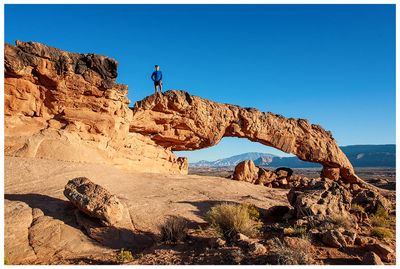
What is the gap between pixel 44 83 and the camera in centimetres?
1523

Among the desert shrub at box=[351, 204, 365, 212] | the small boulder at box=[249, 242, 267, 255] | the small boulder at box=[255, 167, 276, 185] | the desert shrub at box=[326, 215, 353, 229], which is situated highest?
the small boulder at box=[255, 167, 276, 185]

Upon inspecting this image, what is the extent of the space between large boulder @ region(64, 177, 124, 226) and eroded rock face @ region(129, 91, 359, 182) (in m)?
10.3

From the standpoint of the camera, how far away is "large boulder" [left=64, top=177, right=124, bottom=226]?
8.48 metres

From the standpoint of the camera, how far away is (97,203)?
857cm

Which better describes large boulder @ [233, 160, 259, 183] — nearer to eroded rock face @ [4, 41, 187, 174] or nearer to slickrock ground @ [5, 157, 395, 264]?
eroded rock face @ [4, 41, 187, 174]

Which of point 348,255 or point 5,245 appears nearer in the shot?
point 348,255

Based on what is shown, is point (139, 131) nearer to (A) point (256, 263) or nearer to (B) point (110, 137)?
(B) point (110, 137)

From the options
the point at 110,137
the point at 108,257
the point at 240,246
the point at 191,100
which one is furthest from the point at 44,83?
the point at 240,246

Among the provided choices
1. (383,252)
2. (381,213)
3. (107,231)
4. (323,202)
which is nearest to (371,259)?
(383,252)

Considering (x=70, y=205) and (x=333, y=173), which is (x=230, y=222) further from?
(x=333, y=173)

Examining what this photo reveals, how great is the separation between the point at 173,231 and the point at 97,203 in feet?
6.25

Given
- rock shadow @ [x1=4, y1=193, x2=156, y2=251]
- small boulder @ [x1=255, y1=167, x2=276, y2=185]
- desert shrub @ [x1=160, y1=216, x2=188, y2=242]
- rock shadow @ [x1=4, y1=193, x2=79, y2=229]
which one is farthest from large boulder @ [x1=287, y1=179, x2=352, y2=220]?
small boulder @ [x1=255, y1=167, x2=276, y2=185]

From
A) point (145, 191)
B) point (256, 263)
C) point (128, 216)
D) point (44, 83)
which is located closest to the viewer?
point (256, 263)

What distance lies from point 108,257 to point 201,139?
15699 mm
